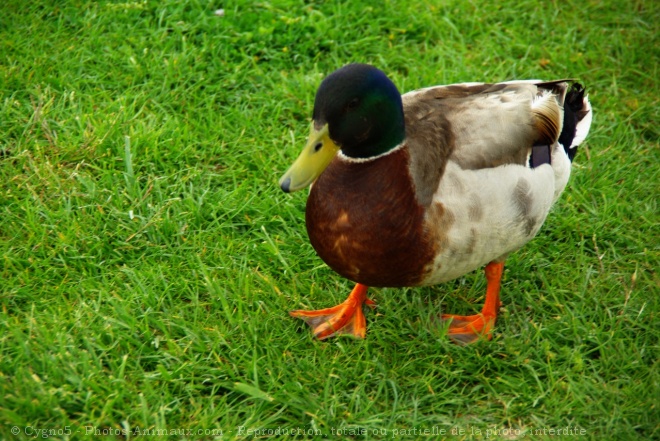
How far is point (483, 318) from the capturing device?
304 cm

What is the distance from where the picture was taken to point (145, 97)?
3.90m

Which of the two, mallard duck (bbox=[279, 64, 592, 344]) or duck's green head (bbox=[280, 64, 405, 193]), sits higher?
duck's green head (bbox=[280, 64, 405, 193])

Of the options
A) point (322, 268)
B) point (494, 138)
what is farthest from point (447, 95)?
point (322, 268)

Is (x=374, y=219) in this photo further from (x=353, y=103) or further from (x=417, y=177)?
(x=353, y=103)

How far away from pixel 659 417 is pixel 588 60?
2535 millimetres

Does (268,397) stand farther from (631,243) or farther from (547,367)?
(631,243)

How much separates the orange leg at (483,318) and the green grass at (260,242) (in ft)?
0.26

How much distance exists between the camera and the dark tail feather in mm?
3145

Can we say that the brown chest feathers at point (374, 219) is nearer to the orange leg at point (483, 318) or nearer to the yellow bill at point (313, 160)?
the yellow bill at point (313, 160)

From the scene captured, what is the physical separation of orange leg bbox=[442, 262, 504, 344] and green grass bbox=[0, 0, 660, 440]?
0.08 metres

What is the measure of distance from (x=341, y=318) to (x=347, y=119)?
0.95 m

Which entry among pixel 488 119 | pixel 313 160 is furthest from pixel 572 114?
pixel 313 160

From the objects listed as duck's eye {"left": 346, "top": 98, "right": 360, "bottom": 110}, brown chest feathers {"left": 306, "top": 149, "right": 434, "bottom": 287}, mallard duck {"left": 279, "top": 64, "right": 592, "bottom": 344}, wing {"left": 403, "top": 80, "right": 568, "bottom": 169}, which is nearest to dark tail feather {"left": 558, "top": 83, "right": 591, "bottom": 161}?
wing {"left": 403, "top": 80, "right": 568, "bottom": 169}

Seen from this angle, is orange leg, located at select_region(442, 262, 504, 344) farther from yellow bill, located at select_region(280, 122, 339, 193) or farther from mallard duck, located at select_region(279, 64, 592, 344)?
yellow bill, located at select_region(280, 122, 339, 193)
